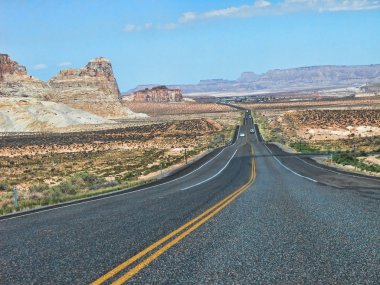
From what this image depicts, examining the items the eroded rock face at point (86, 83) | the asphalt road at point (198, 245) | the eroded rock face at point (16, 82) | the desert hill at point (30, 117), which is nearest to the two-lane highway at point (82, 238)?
the asphalt road at point (198, 245)

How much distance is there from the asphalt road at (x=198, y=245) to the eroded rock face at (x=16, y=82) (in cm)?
13556

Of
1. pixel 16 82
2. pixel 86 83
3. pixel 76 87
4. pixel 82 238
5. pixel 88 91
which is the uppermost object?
→ pixel 16 82

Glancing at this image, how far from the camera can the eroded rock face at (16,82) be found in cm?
13550

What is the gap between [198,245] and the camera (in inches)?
260

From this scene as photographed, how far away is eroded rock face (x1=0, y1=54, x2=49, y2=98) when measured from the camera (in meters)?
136

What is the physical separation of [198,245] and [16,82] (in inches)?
5810

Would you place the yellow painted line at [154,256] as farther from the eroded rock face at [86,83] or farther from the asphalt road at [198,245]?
the eroded rock face at [86,83]

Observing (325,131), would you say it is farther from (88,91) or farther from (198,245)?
(88,91)

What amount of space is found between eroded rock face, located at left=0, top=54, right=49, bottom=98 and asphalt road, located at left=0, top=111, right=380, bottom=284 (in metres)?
136

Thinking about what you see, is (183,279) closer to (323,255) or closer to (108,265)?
(108,265)

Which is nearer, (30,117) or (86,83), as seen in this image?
(30,117)

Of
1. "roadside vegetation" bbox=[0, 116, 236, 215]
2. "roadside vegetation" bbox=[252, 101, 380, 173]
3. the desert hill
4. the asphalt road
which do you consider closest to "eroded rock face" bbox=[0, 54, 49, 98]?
the desert hill

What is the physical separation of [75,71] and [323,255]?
182m

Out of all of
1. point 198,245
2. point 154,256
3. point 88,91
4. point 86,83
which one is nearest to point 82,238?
point 154,256
